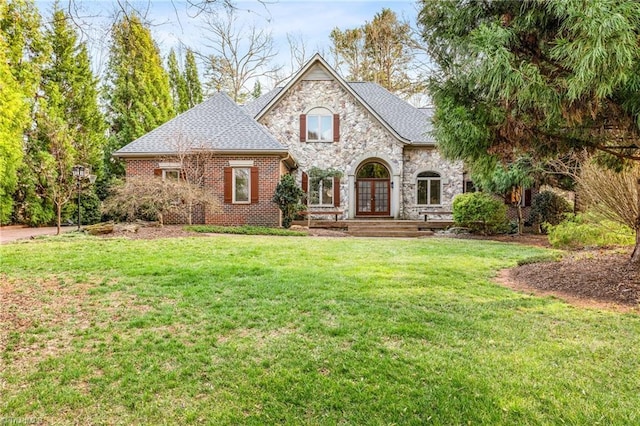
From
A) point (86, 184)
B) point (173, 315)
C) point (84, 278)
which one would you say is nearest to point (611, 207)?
point (173, 315)

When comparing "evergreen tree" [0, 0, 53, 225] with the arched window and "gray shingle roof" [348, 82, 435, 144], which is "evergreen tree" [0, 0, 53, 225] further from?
the arched window

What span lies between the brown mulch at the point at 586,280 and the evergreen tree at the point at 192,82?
24.8 metres

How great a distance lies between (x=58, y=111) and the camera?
16172mm

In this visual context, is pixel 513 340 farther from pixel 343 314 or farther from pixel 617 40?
pixel 617 40

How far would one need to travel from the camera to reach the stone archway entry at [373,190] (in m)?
18.3

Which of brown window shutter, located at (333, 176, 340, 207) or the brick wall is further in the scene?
brown window shutter, located at (333, 176, 340, 207)

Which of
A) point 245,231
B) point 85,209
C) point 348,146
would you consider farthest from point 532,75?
point 85,209

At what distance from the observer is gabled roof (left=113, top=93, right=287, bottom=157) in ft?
47.9

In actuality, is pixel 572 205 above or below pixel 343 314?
above

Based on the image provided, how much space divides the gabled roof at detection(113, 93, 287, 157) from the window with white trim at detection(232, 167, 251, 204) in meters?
0.87

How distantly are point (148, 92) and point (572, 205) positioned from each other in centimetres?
2170

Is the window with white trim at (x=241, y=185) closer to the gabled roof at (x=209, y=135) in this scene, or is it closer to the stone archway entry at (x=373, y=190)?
the gabled roof at (x=209, y=135)

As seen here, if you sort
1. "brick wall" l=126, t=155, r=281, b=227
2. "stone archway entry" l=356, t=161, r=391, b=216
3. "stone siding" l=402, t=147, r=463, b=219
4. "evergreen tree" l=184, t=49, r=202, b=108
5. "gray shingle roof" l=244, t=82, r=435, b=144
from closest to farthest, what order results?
"brick wall" l=126, t=155, r=281, b=227 → "stone siding" l=402, t=147, r=463, b=219 → "gray shingle roof" l=244, t=82, r=435, b=144 → "stone archway entry" l=356, t=161, r=391, b=216 → "evergreen tree" l=184, t=49, r=202, b=108

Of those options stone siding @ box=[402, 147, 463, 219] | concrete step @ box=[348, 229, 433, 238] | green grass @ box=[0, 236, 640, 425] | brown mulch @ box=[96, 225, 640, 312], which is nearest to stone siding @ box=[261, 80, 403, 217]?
stone siding @ box=[402, 147, 463, 219]
